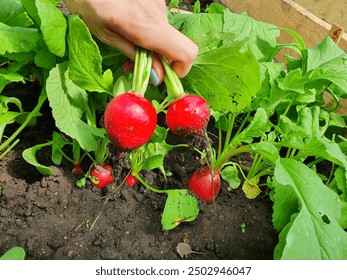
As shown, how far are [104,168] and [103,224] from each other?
0.68 feet

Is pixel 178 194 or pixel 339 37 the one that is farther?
pixel 339 37

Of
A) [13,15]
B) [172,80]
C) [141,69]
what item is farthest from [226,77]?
[13,15]

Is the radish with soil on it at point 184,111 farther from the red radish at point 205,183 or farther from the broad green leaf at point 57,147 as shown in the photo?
the broad green leaf at point 57,147

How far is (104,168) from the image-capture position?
1.44 metres

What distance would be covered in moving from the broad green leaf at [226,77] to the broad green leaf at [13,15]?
610mm

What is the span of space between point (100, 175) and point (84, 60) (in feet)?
1.32

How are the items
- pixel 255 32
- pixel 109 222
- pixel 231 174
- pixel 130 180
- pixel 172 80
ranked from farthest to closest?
1. pixel 255 32
2. pixel 231 174
3. pixel 130 180
4. pixel 109 222
5. pixel 172 80

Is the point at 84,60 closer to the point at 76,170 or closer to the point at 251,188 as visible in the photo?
the point at 76,170

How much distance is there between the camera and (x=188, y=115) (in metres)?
1.19

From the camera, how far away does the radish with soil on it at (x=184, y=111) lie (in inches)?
46.9

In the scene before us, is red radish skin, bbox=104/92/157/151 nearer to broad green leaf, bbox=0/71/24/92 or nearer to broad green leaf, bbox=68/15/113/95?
broad green leaf, bbox=68/15/113/95

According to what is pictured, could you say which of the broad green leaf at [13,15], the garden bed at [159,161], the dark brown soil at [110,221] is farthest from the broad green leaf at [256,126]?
the broad green leaf at [13,15]
